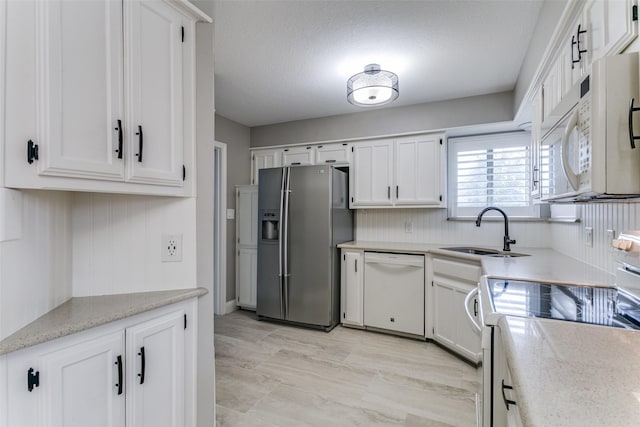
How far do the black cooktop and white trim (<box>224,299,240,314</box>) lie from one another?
319cm

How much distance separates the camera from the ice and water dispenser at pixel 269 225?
→ 3.41m

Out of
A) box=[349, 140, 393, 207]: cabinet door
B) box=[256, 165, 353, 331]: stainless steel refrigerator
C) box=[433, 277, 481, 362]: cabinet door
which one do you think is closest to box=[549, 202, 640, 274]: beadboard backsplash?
box=[433, 277, 481, 362]: cabinet door

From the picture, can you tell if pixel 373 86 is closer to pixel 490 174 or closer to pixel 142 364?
pixel 490 174

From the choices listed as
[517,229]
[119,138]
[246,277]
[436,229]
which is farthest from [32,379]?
[517,229]

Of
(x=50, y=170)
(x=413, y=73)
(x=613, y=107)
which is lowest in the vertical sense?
(x=50, y=170)

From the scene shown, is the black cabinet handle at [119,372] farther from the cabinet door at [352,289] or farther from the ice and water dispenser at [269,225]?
the cabinet door at [352,289]

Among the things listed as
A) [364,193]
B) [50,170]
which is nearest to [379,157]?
[364,193]

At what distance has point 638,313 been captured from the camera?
100 cm

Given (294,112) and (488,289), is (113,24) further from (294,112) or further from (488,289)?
(294,112)

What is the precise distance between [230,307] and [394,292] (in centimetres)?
210

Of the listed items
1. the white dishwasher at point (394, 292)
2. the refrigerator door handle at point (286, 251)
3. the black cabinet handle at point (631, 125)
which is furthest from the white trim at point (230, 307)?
the black cabinet handle at point (631, 125)

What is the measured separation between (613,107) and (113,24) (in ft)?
5.64

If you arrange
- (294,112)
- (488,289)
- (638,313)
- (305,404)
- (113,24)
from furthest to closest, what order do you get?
(294,112) < (305,404) < (488,289) < (113,24) < (638,313)

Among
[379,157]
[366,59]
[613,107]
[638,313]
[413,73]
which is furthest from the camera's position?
[379,157]
